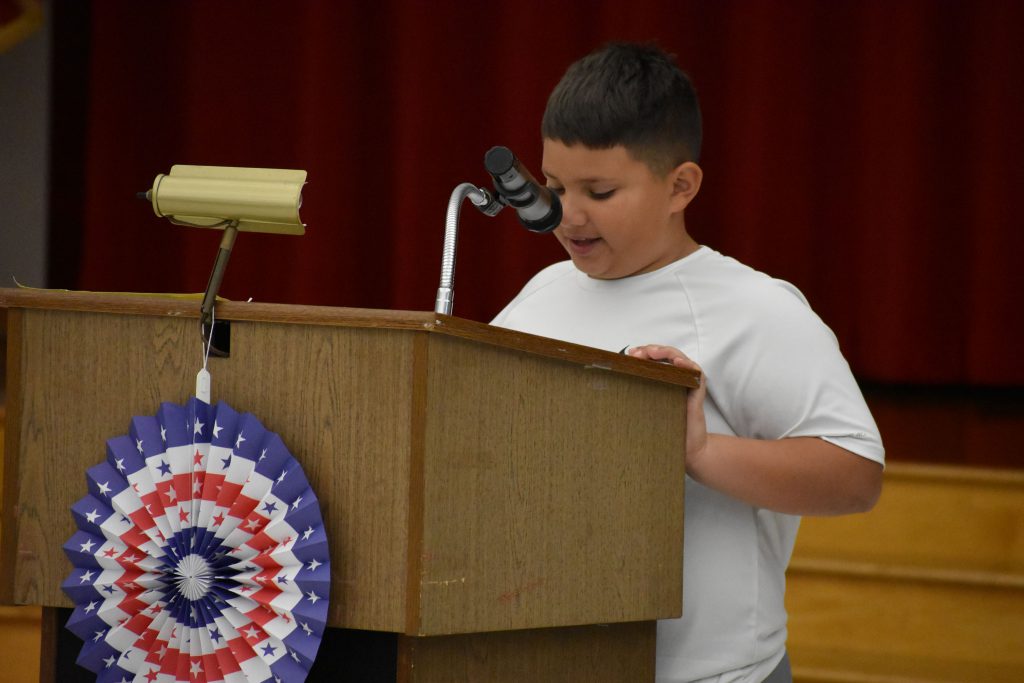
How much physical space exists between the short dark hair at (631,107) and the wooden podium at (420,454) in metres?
0.28

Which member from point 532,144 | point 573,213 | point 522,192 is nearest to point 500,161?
point 522,192

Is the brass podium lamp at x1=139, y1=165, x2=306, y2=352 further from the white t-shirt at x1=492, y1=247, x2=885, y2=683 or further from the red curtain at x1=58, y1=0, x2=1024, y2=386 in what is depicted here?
the red curtain at x1=58, y1=0, x2=1024, y2=386

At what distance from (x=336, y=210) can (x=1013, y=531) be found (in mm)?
2330

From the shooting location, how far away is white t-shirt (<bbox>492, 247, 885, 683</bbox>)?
108cm

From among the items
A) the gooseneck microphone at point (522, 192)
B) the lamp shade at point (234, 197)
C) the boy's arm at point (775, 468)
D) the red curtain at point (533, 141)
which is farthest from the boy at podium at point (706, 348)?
the red curtain at point (533, 141)

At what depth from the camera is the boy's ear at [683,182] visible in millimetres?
1197

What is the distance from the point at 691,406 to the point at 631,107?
1.03ft

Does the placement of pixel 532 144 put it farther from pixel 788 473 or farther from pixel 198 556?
pixel 198 556

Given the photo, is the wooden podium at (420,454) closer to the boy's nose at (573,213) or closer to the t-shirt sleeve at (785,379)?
the t-shirt sleeve at (785,379)

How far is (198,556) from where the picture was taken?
2.72ft

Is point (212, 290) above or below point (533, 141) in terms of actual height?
below

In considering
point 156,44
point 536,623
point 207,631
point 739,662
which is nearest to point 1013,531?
point 739,662

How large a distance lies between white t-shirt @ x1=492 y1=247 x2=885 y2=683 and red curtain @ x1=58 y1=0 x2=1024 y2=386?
2.48 metres

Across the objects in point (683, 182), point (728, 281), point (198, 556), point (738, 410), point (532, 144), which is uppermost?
point (532, 144)
